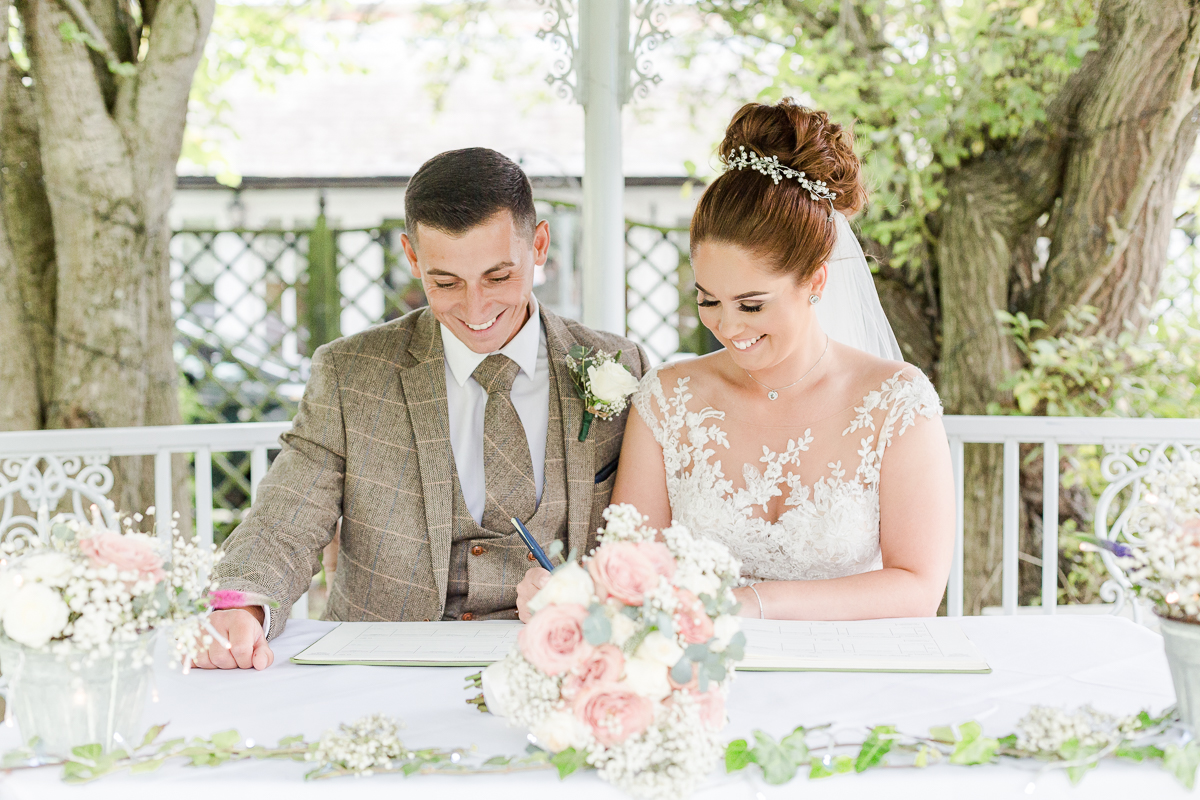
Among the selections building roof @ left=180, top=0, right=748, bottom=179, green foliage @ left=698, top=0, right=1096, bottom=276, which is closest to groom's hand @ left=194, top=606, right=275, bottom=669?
green foliage @ left=698, top=0, right=1096, bottom=276


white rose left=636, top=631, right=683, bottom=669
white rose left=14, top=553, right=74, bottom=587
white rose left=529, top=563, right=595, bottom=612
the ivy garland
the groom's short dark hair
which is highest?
the groom's short dark hair

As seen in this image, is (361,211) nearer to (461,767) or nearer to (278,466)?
(278,466)

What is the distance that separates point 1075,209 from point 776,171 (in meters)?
2.49

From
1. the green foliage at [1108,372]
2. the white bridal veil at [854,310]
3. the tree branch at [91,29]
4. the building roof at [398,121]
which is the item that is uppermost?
the building roof at [398,121]

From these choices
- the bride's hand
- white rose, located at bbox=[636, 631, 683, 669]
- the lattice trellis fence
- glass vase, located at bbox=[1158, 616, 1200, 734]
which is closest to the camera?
white rose, located at bbox=[636, 631, 683, 669]

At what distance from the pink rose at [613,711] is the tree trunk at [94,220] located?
2942mm

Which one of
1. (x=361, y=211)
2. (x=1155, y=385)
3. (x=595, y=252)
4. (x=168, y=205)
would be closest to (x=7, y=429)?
(x=168, y=205)

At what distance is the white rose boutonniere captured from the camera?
7.01ft

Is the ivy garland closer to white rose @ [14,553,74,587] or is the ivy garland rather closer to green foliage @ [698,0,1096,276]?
white rose @ [14,553,74,587]

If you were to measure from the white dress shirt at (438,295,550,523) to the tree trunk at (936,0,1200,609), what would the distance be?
8.73ft

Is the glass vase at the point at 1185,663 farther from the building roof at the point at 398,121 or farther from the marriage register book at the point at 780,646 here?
the building roof at the point at 398,121

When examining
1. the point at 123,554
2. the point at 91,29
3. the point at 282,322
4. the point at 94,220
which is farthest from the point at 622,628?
the point at 282,322

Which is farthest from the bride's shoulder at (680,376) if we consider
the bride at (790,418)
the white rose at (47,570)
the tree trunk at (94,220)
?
the tree trunk at (94,220)

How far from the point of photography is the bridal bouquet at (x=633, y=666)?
102 centimetres
